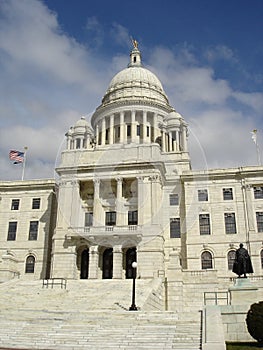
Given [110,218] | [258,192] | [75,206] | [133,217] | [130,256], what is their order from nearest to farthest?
[130,256] < [75,206] < [133,217] < [110,218] < [258,192]

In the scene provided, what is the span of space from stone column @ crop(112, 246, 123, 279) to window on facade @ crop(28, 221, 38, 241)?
12.7m

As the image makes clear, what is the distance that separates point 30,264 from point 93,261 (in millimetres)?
10614

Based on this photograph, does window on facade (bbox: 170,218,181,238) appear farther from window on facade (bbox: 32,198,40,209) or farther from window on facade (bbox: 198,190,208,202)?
window on facade (bbox: 32,198,40,209)

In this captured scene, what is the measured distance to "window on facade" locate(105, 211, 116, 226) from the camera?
45438 mm

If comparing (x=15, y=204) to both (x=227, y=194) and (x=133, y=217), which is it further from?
(x=227, y=194)

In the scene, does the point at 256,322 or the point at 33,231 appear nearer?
the point at 256,322

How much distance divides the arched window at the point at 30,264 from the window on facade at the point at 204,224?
67.4 ft

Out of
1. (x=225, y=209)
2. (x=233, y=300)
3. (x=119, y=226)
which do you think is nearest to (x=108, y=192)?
(x=119, y=226)

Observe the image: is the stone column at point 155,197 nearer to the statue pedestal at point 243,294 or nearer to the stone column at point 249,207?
the stone column at point 249,207

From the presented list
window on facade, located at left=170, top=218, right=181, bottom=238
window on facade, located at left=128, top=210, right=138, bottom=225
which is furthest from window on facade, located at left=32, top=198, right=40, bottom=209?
window on facade, located at left=170, top=218, right=181, bottom=238

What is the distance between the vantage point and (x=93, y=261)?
137 feet

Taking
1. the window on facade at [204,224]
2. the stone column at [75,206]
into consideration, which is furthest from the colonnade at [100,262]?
the window on facade at [204,224]

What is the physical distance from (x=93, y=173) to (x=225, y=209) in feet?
52.8

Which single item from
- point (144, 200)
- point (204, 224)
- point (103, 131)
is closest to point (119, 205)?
point (144, 200)
